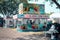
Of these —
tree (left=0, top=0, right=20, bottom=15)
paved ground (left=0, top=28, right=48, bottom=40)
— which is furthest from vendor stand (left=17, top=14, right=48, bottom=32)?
tree (left=0, top=0, right=20, bottom=15)

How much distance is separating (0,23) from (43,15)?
17.2 m

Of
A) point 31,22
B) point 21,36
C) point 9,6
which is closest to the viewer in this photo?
point 21,36

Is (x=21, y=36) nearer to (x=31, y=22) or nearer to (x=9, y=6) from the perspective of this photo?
(x=31, y=22)

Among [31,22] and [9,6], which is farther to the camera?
[9,6]

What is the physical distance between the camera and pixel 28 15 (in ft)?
94.7

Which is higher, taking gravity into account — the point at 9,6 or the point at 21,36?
the point at 9,6

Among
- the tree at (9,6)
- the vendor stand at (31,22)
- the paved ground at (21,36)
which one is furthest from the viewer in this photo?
the tree at (9,6)

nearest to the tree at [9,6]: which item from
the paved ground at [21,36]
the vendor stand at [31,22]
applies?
the vendor stand at [31,22]

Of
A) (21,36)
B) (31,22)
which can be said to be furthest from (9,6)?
(21,36)

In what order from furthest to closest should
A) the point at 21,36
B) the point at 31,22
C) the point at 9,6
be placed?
the point at 9,6 → the point at 31,22 → the point at 21,36

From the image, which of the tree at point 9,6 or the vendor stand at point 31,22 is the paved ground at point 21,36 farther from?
the tree at point 9,6

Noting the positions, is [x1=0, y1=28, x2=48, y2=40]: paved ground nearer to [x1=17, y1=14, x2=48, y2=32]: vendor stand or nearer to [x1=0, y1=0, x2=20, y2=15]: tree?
[x1=17, y1=14, x2=48, y2=32]: vendor stand

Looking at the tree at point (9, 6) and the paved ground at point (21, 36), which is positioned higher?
the tree at point (9, 6)

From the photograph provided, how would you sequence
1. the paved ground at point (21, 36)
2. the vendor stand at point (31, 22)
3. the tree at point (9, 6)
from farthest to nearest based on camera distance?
the tree at point (9, 6) → the vendor stand at point (31, 22) → the paved ground at point (21, 36)
